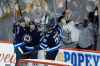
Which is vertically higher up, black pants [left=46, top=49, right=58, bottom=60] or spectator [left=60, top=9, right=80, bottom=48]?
spectator [left=60, top=9, right=80, bottom=48]

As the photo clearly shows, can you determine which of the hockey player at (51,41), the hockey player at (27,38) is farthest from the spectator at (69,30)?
the hockey player at (27,38)

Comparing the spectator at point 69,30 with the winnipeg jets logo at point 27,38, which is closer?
the spectator at point 69,30

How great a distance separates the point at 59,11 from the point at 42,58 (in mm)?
384

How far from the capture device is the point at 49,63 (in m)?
2.81

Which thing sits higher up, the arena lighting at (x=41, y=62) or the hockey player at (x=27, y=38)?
the hockey player at (x=27, y=38)

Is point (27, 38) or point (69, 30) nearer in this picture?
point (69, 30)

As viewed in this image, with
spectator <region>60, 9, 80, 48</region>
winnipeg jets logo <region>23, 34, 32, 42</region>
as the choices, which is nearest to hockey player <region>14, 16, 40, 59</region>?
winnipeg jets logo <region>23, 34, 32, 42</region>

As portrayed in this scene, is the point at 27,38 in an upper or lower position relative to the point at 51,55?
upper

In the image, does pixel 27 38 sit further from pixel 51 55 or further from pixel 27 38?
pixel 51 55

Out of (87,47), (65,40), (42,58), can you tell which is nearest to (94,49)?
(87,47)

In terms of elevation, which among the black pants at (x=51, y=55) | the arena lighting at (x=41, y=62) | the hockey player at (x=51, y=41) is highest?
the hockey player at (x=51, y=41)

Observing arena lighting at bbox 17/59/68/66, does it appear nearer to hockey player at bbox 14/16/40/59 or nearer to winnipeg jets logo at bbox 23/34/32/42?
hockey player at bbox 14/16/40/59

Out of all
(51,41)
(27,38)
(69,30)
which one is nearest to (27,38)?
(27,38)

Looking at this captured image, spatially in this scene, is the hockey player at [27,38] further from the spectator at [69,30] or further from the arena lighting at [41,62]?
the spectator at [69,30]
